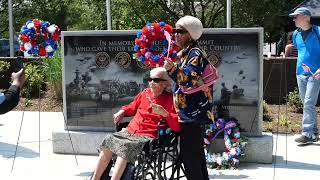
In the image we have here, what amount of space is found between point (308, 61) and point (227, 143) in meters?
1.63

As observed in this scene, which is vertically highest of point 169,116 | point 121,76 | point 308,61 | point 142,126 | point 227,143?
point 308,61

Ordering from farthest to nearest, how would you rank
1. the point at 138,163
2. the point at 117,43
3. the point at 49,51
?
1. the point at 117,43
2. the point at 49,51
3. the point at 138,163

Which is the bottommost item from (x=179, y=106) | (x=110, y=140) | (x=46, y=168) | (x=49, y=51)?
(x=46, y=168)

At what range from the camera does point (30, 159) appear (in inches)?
267

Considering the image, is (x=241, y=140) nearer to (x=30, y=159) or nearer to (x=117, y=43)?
(x=117, y=43)

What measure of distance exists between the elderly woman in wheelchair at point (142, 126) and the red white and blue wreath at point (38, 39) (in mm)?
1408

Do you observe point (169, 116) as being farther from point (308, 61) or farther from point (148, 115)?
point (308, 61)

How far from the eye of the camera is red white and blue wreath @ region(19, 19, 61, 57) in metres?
6.06

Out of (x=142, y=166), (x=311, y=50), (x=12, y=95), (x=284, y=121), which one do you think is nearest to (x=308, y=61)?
(x=311, y=50)

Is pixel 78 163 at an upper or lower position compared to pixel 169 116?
lower

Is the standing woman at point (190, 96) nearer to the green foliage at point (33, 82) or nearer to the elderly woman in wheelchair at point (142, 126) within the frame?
the elderly woman in wheelchair at point (142, 126)

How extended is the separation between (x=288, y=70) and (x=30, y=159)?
17.5ft

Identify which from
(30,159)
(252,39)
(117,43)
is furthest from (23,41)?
(252,39)

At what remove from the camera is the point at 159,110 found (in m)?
4.57
